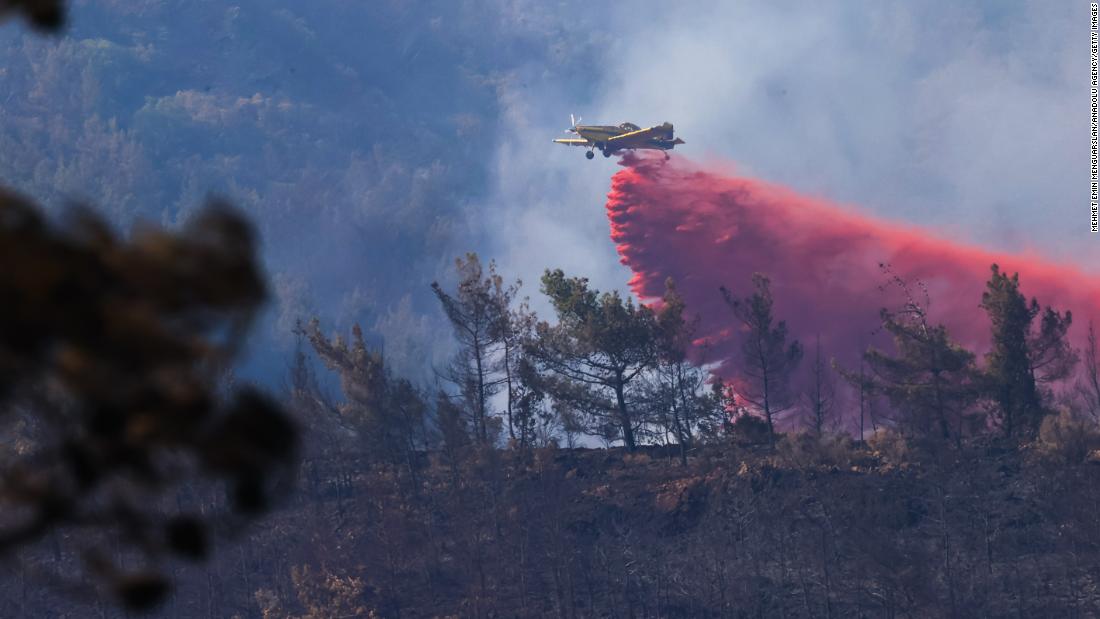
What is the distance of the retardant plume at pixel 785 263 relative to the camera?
285 ft

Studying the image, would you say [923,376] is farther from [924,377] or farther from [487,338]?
[487,338]

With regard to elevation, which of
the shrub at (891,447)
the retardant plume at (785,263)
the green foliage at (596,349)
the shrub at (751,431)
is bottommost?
the shrub at (891,447)

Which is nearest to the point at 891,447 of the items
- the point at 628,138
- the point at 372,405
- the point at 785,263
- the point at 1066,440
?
the point at 1066,440

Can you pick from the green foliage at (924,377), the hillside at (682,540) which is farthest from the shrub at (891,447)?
the green foliage at (924,377)

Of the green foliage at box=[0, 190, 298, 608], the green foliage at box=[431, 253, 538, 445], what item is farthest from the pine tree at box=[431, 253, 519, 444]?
the green foliage at box=[0, 190, 298, 608]

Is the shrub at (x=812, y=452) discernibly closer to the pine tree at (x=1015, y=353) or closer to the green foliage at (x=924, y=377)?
the green foliage at (x=924, y=377)

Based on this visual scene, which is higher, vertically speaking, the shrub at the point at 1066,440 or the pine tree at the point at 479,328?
the pine tree at the point at 479,328

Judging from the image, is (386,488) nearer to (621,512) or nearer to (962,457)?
(621,512)

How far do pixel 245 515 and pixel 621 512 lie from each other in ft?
183

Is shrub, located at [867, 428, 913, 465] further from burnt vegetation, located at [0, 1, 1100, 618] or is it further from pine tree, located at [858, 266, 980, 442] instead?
pine tree, located at [858, 266, 980, 442]

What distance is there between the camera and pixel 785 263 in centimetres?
9169

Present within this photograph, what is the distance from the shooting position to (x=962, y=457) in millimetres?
62406

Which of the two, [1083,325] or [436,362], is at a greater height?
[436,362]

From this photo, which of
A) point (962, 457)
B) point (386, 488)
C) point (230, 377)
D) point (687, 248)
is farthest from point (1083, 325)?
point (230, 377)
